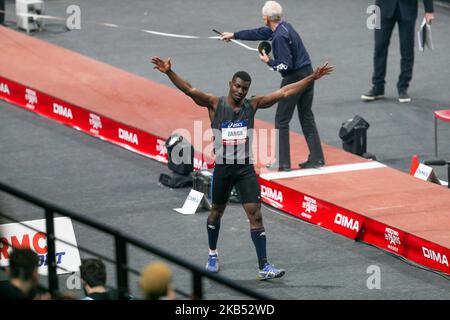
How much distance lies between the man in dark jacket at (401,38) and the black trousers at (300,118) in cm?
374

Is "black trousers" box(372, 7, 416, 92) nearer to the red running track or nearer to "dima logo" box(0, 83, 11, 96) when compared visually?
the red running track

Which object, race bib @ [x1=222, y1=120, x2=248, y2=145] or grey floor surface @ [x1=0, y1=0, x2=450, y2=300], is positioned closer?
race bib @ [x1=222, y1=120, x2=248, y2=145]

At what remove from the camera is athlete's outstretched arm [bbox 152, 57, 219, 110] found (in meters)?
9.68

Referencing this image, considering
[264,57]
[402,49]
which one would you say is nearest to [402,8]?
[402,49]

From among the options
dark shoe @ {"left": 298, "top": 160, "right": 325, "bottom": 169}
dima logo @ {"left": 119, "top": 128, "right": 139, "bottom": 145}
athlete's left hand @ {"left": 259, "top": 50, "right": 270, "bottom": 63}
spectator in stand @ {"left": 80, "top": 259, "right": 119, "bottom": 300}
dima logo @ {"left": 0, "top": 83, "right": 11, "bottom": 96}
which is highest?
athlete's left hand @ {"left": 259, "top": 50, "right": 270, "bottom": 63}

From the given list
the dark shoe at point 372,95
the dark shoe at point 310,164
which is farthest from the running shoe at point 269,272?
the dark shoe at point 372,95

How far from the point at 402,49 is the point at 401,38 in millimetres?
160

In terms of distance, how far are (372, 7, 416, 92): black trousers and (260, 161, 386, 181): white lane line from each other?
336 centimetres

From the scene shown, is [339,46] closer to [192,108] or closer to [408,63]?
[408,63]

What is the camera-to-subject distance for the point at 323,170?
12297 millimetres

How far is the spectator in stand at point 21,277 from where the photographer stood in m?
5.45

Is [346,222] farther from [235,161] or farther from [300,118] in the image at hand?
[235,161]

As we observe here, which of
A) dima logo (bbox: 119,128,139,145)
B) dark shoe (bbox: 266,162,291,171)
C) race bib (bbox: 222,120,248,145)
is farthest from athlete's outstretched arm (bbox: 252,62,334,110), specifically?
dima logo (bbox: 119,128,139,145)

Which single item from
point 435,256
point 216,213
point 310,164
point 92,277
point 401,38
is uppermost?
point 401,38
